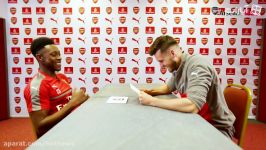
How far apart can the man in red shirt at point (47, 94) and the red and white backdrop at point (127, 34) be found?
217 cm

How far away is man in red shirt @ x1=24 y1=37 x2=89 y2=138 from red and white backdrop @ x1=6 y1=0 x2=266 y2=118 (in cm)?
217

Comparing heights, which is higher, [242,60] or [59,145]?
[242,60]

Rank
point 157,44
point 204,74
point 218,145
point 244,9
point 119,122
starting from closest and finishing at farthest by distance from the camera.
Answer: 1. point 218,145
2. point 119,122
3. point 204,74
4. point 157,44
5. point 244,9

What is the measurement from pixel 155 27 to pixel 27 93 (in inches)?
109

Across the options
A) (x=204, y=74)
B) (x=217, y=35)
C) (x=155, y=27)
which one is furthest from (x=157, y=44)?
(x=217, y=35)

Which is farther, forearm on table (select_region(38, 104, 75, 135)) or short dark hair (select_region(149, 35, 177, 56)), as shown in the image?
short dark hair (select_region(149, 35, 177, 56))

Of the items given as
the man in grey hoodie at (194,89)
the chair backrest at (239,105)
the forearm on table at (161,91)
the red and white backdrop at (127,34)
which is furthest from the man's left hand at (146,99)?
the red and white backdrop at (127,34)

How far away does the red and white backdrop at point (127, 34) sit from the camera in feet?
13.0

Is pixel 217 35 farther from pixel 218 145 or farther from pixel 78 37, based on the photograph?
pixel 218 145

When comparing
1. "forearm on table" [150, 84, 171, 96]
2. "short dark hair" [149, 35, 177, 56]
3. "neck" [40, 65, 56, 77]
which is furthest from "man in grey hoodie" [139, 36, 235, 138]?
"neck" [40, 65, 56, 77]

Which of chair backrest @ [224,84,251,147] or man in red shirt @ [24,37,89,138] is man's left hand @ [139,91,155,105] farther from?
chair backrest @ [224,84,251,147]

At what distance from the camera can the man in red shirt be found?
62.0 inches

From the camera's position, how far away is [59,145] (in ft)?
2.99

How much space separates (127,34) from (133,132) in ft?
10.3
